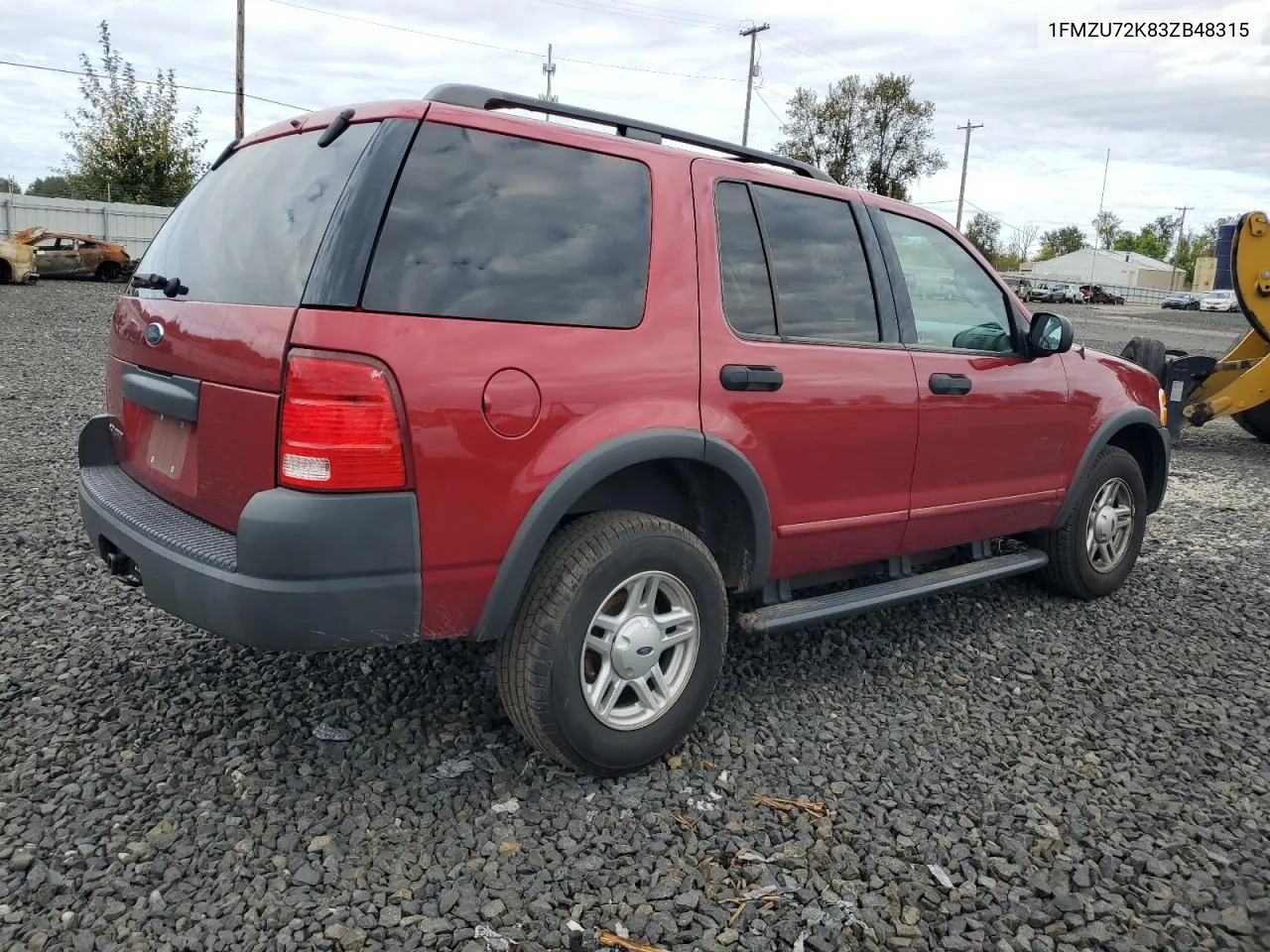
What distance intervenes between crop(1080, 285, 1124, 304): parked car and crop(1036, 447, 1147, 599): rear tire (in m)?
59.2

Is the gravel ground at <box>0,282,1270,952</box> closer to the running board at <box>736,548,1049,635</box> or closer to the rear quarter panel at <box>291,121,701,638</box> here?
the running board at <box>736,548,1049,635</box>

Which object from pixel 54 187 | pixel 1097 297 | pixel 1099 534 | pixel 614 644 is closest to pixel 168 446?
pixel 614 644

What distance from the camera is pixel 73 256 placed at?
25.8 meters

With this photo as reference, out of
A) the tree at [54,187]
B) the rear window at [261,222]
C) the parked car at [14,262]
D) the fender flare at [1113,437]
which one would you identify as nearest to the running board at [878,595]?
the fender flare at [1113,437]

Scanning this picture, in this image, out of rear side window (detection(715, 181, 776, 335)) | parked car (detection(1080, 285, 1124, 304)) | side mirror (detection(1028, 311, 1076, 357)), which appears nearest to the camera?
rear side window (detection(715, 181, 776, 335))

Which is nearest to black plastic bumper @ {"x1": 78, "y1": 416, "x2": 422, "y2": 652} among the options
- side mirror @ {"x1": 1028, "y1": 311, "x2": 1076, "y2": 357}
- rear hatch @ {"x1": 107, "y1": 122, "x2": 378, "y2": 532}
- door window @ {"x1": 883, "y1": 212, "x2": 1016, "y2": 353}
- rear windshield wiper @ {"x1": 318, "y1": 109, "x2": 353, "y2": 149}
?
rear hatch @ {"x1": 107, "y1": 122, "x2": 378, "y2": 532}

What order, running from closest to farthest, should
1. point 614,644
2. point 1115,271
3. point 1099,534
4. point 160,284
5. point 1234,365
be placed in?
1. point 614,644
2. point 160,284
3. point 1099,534
4. point 1234,365
5. point 1115,271

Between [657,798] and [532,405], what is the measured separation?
1.24m

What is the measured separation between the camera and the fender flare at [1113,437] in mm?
4539

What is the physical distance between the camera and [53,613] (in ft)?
13.3

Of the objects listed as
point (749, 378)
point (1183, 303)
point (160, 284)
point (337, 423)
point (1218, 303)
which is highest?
point (1183, 303)

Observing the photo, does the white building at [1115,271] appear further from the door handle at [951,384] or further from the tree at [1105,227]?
the door handle at [951,384]

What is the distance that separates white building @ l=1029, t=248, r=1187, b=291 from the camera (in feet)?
311

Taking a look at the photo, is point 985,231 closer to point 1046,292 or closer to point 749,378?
point 1046,292
